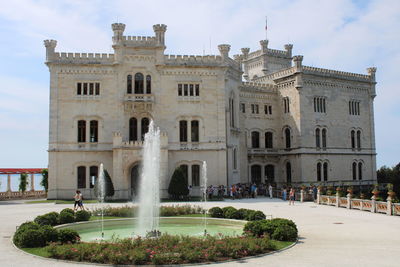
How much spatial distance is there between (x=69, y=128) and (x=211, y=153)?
1455cm

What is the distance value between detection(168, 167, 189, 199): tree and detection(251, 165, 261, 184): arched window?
1499 cm

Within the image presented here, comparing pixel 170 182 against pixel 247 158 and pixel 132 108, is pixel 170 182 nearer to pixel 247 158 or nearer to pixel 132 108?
pixel 132 108

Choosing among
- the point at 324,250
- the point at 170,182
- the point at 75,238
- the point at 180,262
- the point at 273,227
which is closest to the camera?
the point at 180,262

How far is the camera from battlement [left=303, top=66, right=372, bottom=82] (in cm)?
5153

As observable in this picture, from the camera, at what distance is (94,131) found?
42.6 meters

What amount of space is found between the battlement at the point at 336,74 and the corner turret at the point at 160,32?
18.3 metres

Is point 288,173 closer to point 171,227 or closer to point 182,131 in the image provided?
point 182,131

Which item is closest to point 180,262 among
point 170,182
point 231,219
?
point 231,219

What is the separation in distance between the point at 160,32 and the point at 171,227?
26335 millimetres

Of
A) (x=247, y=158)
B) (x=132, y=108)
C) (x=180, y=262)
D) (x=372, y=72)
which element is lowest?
(x=180, y=262)

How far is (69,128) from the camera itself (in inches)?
1650

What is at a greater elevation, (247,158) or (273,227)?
(247,158)

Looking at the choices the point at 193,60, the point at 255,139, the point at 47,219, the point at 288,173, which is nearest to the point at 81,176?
the point at 193,60

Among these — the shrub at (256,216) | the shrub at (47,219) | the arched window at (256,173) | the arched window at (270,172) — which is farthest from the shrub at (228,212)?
the arched window at (270,172)
